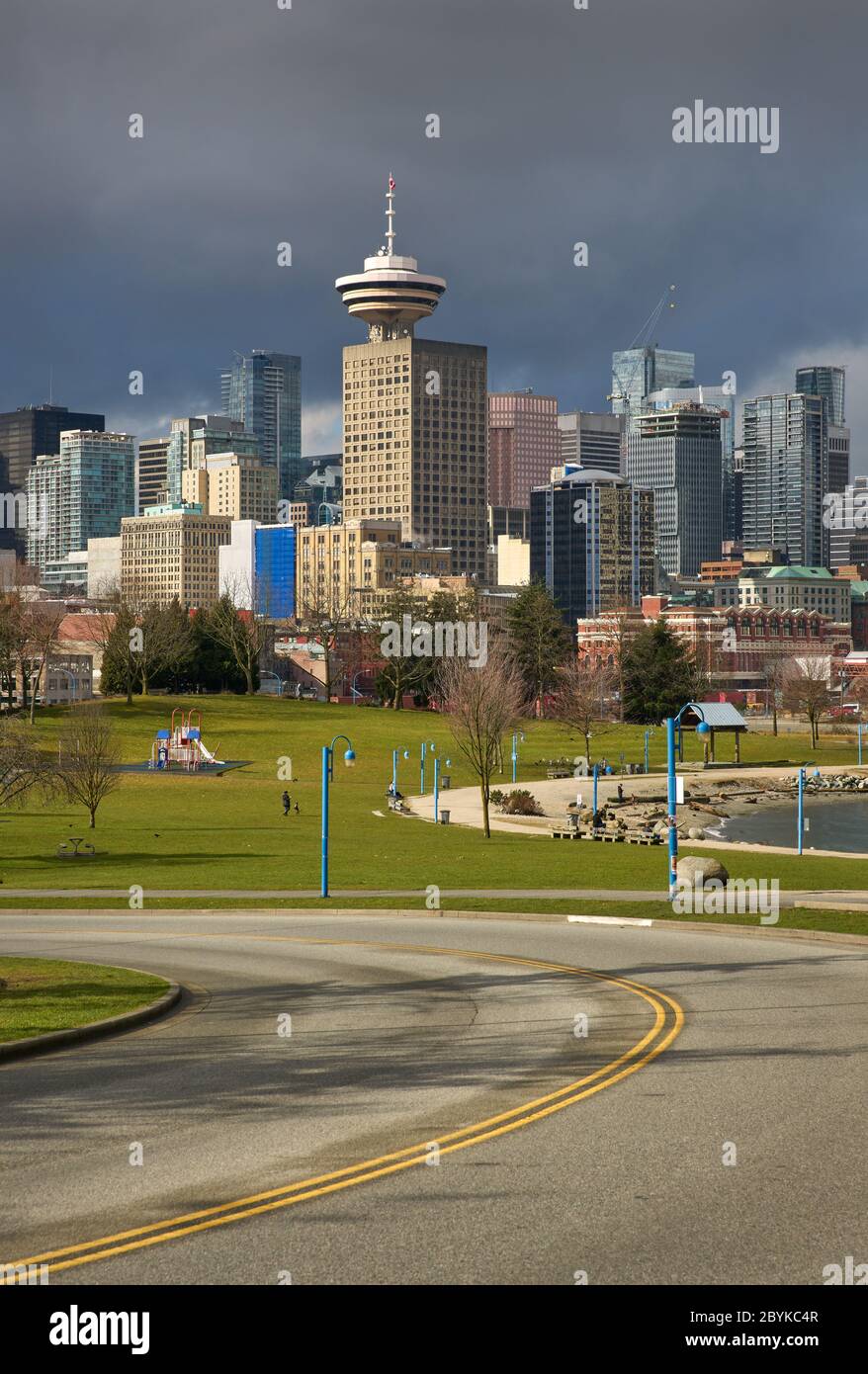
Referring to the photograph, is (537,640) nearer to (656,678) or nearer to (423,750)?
(656,678)

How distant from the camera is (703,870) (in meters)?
42.9

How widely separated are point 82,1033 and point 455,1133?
700 centimetres

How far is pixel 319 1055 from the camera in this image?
1853 centimetres

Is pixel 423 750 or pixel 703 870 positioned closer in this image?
pixel 703 870

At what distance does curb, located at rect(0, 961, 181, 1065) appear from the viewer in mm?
18688

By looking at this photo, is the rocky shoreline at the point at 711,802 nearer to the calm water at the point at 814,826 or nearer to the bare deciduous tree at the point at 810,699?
the calm water at the point at 814,826

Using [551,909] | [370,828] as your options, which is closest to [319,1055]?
[551,909]

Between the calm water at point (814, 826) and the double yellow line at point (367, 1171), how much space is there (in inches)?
2101

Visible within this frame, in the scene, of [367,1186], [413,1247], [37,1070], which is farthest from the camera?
[37,1070]

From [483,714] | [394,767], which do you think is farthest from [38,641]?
[483,714]

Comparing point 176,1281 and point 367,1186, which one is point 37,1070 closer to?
point 367,1186

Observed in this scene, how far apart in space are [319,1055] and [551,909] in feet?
61.3

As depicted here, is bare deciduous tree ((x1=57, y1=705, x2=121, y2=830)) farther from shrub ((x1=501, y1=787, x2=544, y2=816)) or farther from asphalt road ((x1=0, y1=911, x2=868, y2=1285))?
asphalt road ((x1=0, y1=911, x2=868, y2=1285))

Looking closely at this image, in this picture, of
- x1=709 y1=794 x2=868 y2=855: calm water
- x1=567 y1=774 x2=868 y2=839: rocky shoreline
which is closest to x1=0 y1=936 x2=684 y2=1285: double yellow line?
x1=567 y1=774 x2=868 y2=839: rocky shoreline
